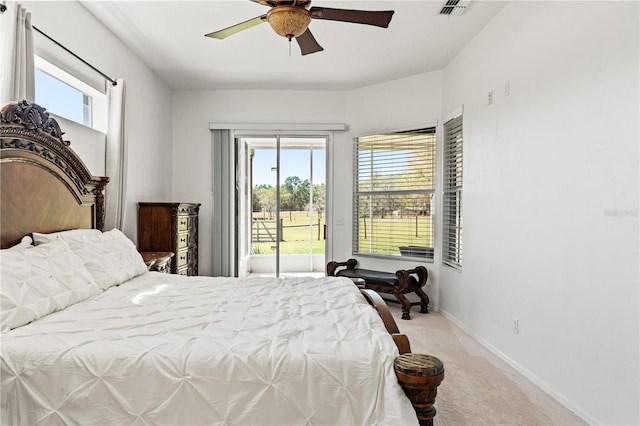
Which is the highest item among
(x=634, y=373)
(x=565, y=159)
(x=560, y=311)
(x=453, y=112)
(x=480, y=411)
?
(x=453, y=112)

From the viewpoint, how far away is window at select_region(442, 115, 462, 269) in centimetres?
423

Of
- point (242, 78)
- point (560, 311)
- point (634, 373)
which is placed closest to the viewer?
point (634, 373)

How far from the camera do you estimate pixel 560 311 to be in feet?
8.19

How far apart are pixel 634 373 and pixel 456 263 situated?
93.4 inches

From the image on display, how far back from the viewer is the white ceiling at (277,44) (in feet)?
10.5

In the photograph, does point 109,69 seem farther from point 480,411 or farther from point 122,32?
point 480,411

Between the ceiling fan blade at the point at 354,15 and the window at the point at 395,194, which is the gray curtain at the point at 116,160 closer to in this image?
the ceiling fan blade at the point at 354,15

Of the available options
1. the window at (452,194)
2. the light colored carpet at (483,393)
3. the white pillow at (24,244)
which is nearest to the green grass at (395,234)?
the window at (452,194)

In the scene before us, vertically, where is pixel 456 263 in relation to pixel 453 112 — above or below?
below

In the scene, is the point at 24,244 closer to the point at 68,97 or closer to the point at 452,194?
the point at 68,97

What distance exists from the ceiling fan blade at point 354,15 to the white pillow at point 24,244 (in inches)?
80.1

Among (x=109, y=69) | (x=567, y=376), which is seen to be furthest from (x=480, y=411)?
(x=109, y=69)

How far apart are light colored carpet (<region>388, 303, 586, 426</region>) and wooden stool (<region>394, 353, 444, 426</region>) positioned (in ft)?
3.06

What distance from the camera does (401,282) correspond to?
4477 millimetres
